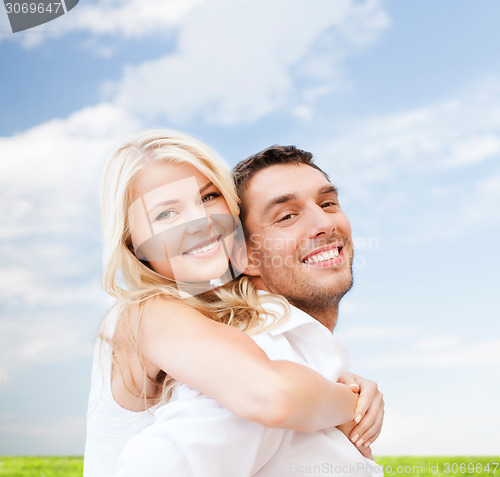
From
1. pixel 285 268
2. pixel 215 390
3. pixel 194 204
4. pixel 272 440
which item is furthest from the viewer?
pixel 285 268

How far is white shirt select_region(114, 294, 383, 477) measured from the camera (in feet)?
6.29

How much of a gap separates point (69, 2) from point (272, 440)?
472 cm

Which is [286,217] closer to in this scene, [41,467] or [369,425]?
[369,425]

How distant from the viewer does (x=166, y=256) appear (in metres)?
2.45

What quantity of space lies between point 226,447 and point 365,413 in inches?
24.0

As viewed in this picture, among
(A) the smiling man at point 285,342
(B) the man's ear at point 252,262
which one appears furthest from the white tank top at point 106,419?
(B) the man's ear at point 252,262

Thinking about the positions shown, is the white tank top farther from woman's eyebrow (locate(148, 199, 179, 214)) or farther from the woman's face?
woman's eyebrow (locate(148, 199, 179, 214))

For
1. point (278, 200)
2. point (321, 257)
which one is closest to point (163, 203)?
point (278, 200)

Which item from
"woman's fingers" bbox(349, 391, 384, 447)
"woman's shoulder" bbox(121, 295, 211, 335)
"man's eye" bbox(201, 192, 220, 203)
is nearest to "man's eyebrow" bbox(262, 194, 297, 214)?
"man's eye" bbox(201, 192, 220, 203)

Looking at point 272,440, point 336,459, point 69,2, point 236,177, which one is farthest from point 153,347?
point 69,2

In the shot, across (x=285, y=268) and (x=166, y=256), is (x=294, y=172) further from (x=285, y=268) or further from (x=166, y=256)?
(x=166, y=256)

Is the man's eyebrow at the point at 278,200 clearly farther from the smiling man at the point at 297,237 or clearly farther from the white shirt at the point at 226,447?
the white shirt at the point at 226,447

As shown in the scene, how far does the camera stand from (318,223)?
276cm

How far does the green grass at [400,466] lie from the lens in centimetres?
514
